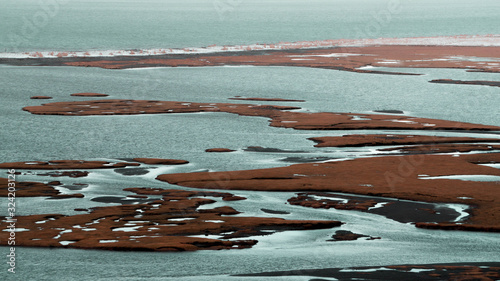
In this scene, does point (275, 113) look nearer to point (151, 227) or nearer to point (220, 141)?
point (220, 141)

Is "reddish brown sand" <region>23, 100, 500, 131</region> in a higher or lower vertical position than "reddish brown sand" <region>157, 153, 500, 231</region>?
higher

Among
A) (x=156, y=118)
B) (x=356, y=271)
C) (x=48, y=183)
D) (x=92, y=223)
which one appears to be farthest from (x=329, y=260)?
(x=156, y=118)

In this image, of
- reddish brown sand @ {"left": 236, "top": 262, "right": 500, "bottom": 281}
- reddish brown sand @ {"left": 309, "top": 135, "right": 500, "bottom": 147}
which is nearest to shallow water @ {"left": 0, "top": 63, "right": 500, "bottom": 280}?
reddish brown sand @ {"left": 236, "top": 262, "right": 500, "bottom": 281}

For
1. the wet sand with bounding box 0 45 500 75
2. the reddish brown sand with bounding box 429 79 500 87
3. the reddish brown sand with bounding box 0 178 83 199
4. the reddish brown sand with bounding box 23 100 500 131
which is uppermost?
the wet sand with bounding box 0 45 500 75

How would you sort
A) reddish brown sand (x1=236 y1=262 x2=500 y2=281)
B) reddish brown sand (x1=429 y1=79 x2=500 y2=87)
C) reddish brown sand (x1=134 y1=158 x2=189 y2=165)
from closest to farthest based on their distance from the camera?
reddish brown sand (x1=236 y1=262 x2=500 y2=281) < reddish brown sand (x1=134 y1=158 x2=189 y2=165) < reddish brown sand (x1=429 y1=79 x2=500 y2=87)

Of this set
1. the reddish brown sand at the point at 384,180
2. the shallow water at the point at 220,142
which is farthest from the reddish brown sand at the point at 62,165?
the reddish brown sand at the point at 384,180

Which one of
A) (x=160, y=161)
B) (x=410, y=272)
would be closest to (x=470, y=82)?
(x=160, y=161)

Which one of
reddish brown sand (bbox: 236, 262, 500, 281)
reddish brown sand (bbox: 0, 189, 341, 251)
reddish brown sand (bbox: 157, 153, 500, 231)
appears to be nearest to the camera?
reddish brown sand (bbox: 236, 262, 500, 281)

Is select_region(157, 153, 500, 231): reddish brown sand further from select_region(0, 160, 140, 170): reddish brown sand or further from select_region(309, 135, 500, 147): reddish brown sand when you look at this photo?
select_region(309, 135, 500, 147): reddish brown sand

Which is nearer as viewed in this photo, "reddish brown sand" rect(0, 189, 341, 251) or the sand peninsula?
"reddish brown sand" rect(0, 189, 341, 251)
